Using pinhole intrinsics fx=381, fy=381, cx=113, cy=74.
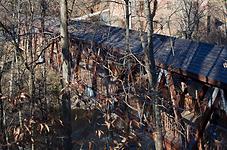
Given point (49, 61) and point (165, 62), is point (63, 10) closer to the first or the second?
point (165, 62)

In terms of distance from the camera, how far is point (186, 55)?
33.8 feet

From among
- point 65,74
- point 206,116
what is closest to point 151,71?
point 206,116

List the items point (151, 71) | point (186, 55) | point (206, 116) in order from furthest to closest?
point (186, 55) < point (206, 116) < point (151, 71)

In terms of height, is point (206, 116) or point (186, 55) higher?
point (186, 55)

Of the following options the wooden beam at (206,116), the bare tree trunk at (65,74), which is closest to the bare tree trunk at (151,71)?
the wooden beam at (206,116)

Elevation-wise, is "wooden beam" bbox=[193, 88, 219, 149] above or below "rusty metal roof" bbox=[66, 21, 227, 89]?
below

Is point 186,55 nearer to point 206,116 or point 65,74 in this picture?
point 206,116

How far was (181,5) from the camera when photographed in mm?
24125

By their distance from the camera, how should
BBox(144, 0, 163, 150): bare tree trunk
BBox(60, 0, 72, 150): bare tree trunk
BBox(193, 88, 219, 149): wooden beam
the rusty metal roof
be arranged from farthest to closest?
the rusty metal roof, BBox(60, 0, 72, 150): bare tree trunk, BBox(193, 88, 219, 149): wooden beam, BBox(144, 0, 163, 150): bare tree trunk

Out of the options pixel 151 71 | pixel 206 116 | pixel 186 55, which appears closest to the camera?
pixel 151 71

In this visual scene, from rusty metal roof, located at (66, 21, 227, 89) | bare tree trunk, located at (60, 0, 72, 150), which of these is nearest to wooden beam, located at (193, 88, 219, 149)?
rusty metal roof, located at (66, 21, 227, 89)

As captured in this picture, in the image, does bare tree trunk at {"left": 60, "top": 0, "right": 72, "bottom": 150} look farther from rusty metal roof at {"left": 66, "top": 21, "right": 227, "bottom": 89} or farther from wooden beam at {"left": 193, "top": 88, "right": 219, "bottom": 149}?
Result: wooden beam at {"left": 193, "top": 88, "right": 219, "bottom": 149}

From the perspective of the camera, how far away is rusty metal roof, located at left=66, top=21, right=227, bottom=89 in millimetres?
8449

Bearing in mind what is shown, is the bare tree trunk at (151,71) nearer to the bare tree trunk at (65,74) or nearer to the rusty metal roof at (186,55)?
the rusty metal roof at (186,55)
